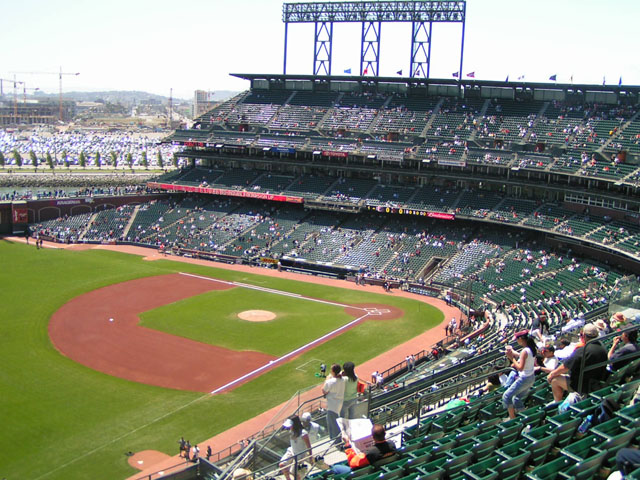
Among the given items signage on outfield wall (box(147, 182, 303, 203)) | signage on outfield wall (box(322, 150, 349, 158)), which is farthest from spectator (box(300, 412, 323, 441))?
signage on outfield wall (box(147, 182, 303, 203))

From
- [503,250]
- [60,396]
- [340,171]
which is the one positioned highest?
[340,171]

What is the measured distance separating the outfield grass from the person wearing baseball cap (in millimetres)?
18440

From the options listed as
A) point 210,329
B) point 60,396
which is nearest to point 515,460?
point 60,396

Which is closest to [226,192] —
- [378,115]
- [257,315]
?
[378,115]

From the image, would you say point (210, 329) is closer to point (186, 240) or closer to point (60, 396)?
point (60, 396)

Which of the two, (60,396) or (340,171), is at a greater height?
(340,171)

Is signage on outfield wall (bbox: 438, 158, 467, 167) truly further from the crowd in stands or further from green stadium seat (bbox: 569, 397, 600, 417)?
the crowd in stands

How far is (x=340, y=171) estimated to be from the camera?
73188mm

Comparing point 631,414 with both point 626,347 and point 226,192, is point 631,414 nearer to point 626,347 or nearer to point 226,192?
point 626,347

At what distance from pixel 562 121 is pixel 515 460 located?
57138 mm

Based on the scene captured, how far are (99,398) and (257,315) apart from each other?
666 inches

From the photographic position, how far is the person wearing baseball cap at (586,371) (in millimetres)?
13195

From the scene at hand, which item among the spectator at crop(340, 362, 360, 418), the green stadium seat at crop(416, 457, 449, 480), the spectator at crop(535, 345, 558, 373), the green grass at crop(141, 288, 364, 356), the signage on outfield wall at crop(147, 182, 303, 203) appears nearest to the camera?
the green stadium seat at crop(416, 457, 449, 480)

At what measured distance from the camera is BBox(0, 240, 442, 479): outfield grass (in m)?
26.8
